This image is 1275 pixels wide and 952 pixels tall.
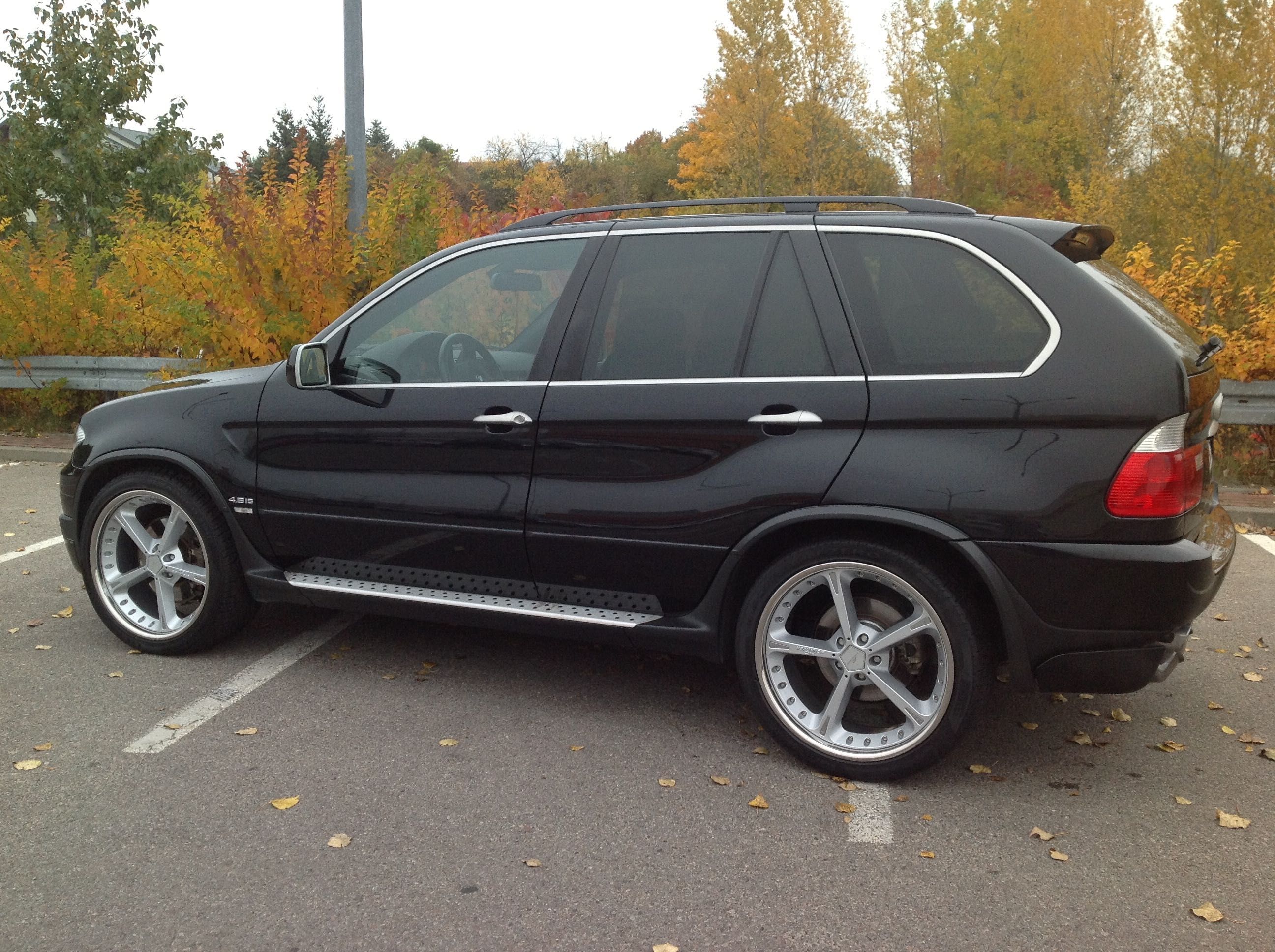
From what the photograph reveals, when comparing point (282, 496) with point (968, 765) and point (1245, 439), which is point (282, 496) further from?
point (1245, 439)

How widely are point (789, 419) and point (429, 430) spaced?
1419 mm

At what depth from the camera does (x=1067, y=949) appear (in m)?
2.81

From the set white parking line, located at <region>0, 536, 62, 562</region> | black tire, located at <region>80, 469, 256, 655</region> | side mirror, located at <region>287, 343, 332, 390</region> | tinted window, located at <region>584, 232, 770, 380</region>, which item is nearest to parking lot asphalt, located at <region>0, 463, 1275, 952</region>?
black tire, located at <region>80, 469, 256, 655</region>

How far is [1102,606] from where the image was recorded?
3365mm

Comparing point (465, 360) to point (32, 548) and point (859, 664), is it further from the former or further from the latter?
point (32, 548)

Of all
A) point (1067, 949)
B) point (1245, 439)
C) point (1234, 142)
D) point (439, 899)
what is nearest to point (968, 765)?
point (1067, 949)

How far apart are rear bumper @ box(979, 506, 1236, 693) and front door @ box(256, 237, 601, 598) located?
176cm

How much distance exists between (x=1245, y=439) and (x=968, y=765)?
6.41m

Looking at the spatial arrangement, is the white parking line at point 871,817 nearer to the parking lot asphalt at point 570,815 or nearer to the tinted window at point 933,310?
the parking lot asphalt at point 570,815

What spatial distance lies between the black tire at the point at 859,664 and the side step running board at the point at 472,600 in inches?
17.5

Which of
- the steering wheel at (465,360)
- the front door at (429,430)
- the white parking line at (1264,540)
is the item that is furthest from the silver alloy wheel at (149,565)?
the white parking line at (1264,540)

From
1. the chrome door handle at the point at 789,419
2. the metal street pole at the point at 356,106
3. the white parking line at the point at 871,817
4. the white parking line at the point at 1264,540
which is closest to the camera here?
the white parking line at the point at 871,817

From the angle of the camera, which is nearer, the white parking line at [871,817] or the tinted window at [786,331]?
the white parking line at [871,817]

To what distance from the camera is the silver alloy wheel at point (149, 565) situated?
4820 millimetres
